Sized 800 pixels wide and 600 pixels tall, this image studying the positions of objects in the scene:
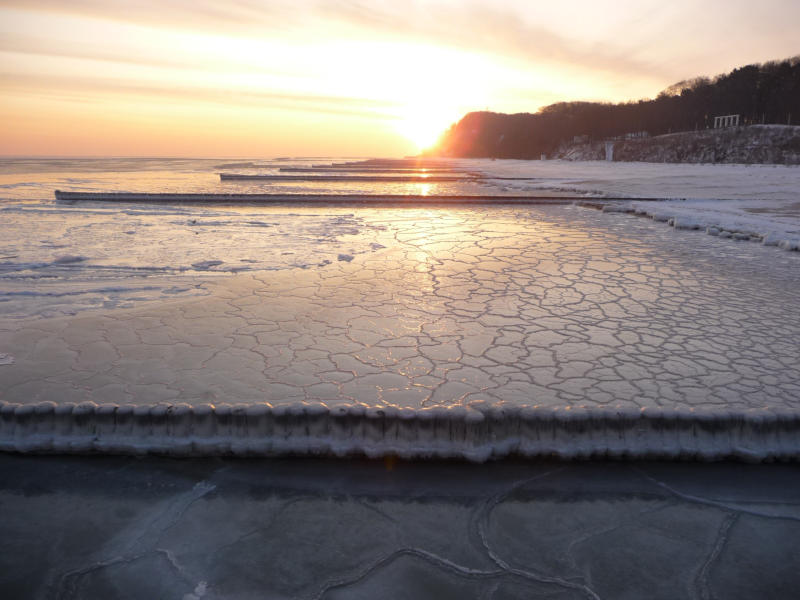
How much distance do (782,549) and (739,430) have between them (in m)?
0.59

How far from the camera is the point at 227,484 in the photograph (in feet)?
6.30

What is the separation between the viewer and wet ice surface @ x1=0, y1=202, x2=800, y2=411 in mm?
2455

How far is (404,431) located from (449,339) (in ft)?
3.71

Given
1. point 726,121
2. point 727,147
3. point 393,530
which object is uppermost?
point 726,121

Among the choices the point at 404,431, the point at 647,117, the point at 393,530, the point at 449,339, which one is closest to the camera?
the point at 393,530

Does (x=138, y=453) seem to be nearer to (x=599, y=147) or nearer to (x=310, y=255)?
(x=310, y=255)

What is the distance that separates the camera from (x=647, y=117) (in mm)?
75438

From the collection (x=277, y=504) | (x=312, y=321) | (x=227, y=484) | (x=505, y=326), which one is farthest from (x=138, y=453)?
(x=505, y=326)

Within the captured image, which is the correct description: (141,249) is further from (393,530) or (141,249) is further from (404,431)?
(393,530)

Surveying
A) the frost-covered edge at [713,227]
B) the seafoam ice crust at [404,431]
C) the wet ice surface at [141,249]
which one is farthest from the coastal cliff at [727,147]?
the seafoam ice crust at [404,431]

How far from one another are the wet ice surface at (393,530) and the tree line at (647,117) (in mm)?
64447

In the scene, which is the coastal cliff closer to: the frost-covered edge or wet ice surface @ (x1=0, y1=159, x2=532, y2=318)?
the frost-covered edge

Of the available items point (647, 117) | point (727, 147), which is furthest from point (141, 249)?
point (647, 117)

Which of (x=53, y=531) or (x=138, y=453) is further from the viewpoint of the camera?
(x=138, y=453)
